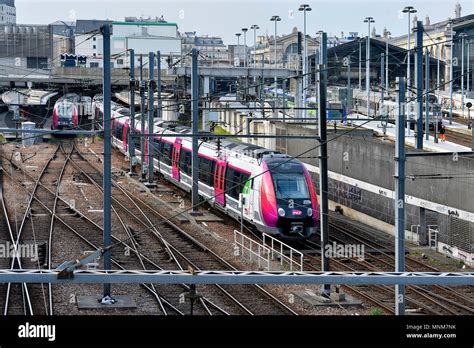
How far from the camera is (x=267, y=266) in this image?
1969 cm

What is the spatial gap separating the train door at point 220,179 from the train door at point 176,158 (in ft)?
17.3

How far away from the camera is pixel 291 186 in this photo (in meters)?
21.9

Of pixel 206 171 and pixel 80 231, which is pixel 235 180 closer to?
pixel 206 171

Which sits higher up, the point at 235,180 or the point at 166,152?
the point at 166,152

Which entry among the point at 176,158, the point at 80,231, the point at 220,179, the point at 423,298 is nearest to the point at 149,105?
the point at 176,158

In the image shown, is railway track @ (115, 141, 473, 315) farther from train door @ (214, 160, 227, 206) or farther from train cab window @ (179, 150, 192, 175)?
train cab window @ (179, 150, 192, 175)

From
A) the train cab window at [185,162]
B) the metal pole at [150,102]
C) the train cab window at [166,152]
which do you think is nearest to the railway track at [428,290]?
the train cab window at [185,162]

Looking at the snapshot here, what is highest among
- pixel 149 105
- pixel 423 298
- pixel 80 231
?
pixel 149 105

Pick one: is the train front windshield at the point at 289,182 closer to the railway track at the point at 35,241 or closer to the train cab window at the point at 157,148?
the railway track at the point at 35,241

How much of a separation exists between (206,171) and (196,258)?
694cm

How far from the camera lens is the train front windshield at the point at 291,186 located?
21.8 m

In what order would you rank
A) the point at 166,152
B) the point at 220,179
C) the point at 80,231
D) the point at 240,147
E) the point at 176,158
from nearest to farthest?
the point at 80,231, the point at 240,147, the point at 220,179, the point at 176,158, the point at 166,152

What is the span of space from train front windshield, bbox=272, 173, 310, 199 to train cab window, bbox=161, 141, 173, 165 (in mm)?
11381

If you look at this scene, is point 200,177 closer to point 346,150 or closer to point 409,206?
point 346,150
